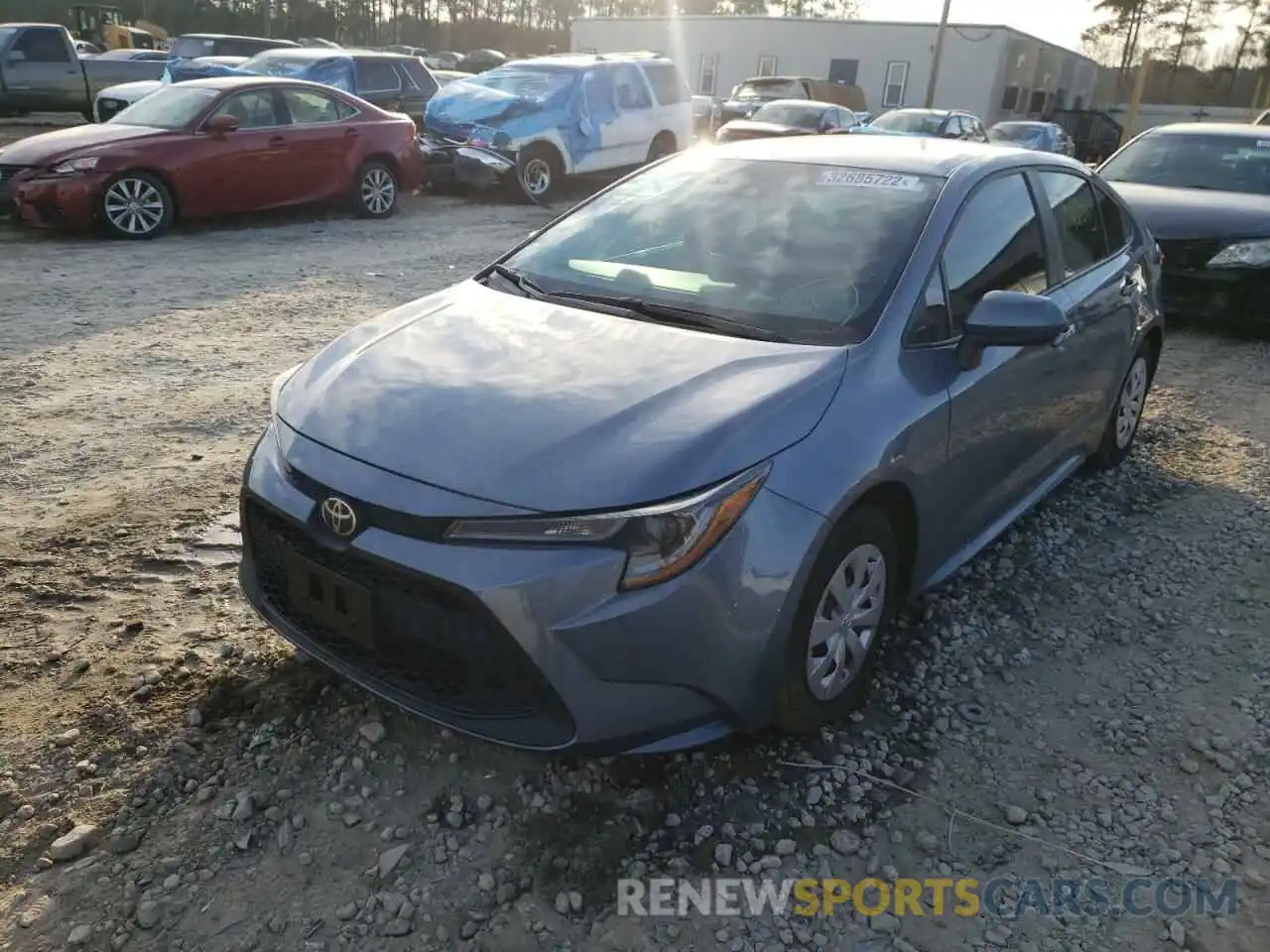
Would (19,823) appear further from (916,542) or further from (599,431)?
(916,542)

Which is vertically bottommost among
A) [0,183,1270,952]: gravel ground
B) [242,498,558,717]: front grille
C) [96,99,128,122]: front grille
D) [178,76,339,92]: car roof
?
[0,183,1270,952]: gravel ground

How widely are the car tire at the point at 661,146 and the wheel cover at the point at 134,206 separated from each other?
737 centimetres

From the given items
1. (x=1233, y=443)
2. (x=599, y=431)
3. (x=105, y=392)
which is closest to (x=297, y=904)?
(x=599, y=431)

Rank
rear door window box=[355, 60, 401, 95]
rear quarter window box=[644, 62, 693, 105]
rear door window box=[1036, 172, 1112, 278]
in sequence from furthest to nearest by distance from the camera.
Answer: rear quarter window box=[644, 62, 693, 105] → rear door window box=[355, 60, 401, 95] → rear door window box=[1036, 172, 1112, 278]

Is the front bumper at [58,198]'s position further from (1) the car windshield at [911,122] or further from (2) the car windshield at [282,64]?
(1) the car windshield at [911,122]

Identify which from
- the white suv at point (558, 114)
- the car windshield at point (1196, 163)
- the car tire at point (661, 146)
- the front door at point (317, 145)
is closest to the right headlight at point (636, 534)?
the car windshield at point (1196, 163)

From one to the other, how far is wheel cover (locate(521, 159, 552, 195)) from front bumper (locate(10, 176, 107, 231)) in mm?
5343

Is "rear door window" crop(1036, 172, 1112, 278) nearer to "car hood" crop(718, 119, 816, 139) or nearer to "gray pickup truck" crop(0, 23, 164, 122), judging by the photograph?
"car hood" crop(718, 119, 816, 139)

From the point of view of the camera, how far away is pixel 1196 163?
8.52 metres

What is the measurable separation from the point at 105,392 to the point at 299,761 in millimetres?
3440

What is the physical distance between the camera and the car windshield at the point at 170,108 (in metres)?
9.57

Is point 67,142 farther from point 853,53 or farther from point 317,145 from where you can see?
point 853,53

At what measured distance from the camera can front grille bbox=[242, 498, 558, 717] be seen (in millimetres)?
2273

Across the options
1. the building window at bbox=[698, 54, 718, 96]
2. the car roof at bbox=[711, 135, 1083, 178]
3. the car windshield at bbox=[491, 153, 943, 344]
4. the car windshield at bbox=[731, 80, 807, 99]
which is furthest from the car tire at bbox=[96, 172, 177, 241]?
the building window at bbox=[698, 54, 718, 96]
